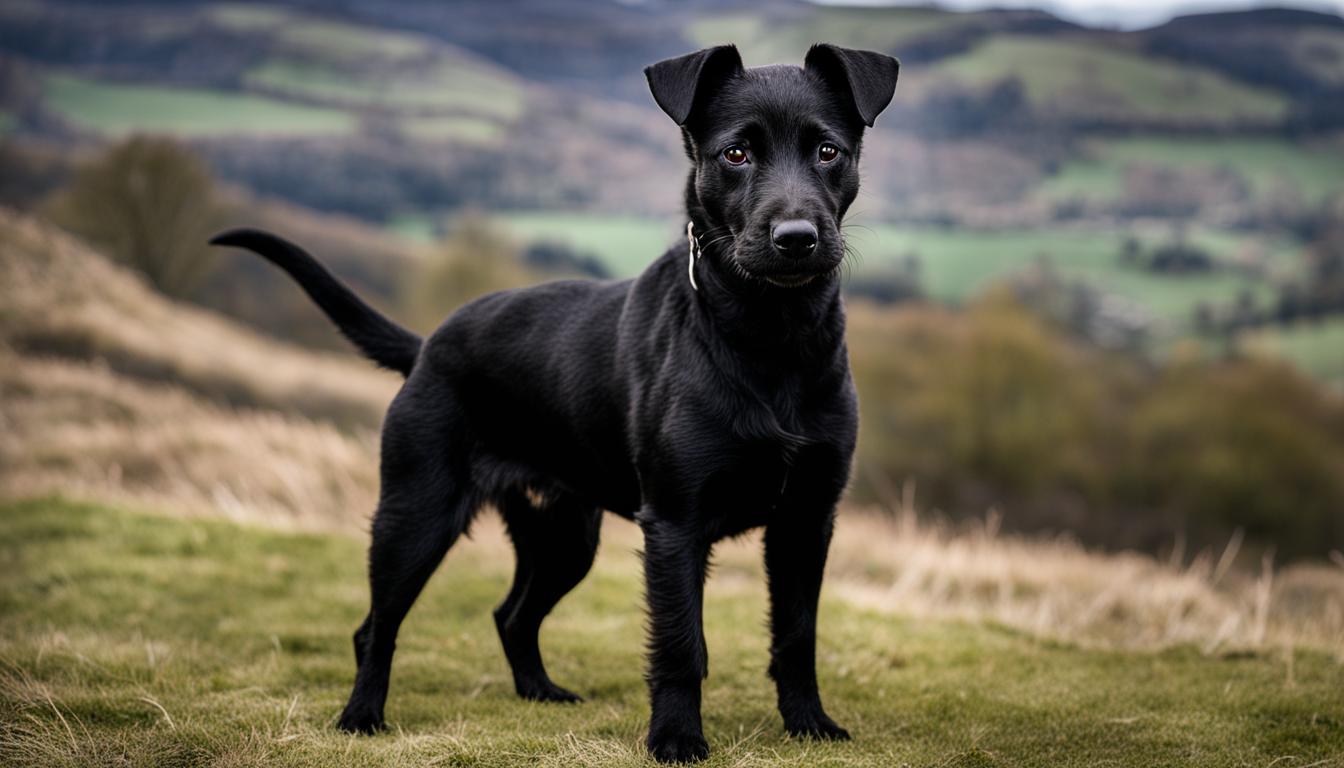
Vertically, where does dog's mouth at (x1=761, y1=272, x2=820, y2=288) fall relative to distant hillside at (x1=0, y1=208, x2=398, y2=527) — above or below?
above

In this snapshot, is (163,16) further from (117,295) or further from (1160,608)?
(1160,608)

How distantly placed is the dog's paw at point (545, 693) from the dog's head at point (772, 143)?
2708 millimetres

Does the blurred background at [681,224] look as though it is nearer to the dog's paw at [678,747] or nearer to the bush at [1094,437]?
the bush at [1094,437]

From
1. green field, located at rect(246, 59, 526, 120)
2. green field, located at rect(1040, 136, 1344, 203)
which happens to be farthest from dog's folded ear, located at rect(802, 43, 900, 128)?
green field, located at rect(1040, 136, 1344, 203)

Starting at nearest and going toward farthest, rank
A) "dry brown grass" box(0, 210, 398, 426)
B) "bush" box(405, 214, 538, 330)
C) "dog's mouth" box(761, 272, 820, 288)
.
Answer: "dog's mouth" box(761, 272, 820, 288) < "dry brown grass" box(0, 210, 398, 426) < "bush" box(405, 214, 538, 330)

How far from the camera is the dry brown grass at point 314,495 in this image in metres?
8.18

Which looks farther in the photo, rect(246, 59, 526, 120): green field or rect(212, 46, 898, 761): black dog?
rect(246, 59, 526, 120): green field

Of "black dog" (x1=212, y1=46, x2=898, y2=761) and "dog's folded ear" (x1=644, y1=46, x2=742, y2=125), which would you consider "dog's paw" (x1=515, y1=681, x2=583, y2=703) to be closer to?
"black dog" (x1=212, y1=46, x2=898, y2=761)

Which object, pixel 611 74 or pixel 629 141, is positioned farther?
pixel 611 74

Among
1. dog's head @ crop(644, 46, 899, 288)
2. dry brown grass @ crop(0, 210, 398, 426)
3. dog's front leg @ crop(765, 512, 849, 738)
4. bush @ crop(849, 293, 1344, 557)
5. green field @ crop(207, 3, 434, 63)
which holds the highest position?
green field @ crop(207, 3, 434, 63)

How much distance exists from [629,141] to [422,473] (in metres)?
119

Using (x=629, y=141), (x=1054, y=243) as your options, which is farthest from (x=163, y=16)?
(x=1054, y=243)

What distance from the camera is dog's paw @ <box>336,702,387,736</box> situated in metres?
5.21

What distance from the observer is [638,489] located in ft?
16.3
